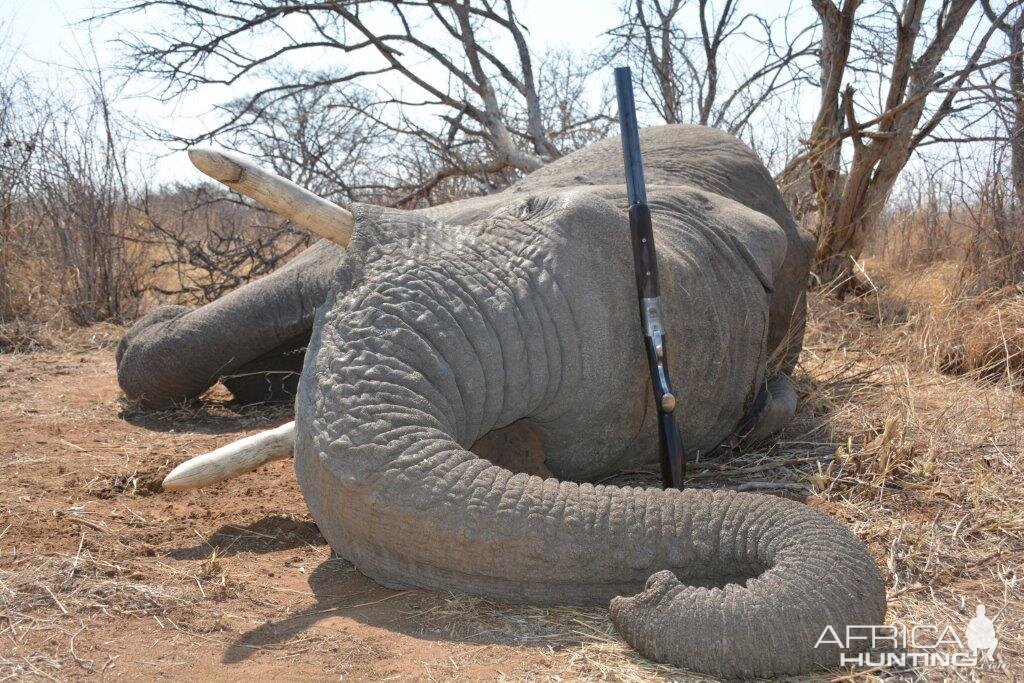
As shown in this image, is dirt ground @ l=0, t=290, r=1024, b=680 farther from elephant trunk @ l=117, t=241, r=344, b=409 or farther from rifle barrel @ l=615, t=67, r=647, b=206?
rifle barrel @ l=615, t=67, r=647, b=206

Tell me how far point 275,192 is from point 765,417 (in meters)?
2.32

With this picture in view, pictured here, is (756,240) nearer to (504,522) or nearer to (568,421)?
(568,421)

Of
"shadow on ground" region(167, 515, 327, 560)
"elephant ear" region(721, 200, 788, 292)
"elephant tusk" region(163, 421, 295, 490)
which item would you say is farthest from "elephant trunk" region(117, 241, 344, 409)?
"elephant ear" region(721, 200, 788, 292)

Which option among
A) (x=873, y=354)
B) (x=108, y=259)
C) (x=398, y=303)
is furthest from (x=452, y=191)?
(x=398, y=303)

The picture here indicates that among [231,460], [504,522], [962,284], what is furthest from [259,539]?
[962,284]

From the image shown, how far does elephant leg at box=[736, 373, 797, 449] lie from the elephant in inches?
0.4

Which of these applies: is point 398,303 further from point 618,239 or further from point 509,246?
point 618,239

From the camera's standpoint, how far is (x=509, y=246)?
346 cm

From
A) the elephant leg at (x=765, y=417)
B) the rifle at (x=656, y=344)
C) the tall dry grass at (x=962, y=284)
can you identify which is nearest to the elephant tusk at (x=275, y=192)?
the rifle at (x=656, y=344)

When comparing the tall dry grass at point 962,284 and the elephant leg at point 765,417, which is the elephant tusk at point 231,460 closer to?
the elephant leg at point 765,417

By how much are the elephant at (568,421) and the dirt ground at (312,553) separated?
0.48ft

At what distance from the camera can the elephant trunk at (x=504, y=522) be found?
232 centimetres

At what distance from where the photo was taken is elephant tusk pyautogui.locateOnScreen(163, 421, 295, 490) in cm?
317

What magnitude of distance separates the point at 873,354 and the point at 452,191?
4.59 metres
